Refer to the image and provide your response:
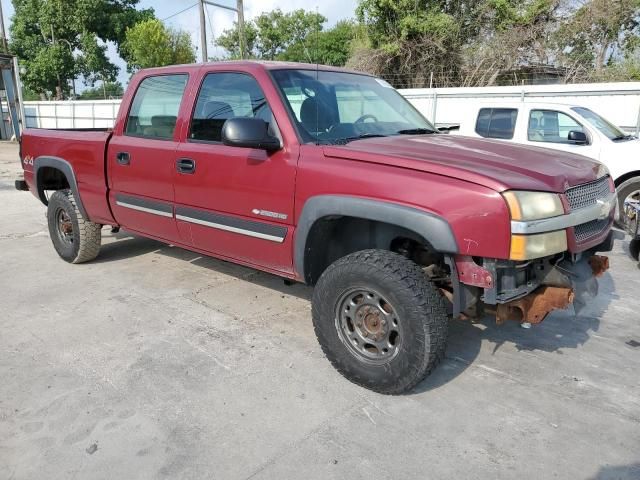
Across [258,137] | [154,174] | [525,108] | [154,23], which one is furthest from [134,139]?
[154,23]

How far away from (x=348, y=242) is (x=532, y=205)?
49.8 inches

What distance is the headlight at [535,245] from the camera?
2496mm

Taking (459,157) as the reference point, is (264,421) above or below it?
below

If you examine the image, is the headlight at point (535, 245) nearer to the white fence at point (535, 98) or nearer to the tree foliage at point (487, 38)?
the white fence at point (535, 98)

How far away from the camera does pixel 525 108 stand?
320 inches

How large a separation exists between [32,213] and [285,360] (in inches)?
261

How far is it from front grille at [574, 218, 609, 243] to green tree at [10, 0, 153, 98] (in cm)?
3806

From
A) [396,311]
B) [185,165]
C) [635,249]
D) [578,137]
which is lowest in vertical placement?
[635,249]

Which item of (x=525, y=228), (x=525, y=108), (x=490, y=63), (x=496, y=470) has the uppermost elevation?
(x=490, y=63)

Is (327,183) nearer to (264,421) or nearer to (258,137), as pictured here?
(258,137)

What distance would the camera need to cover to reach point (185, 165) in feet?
12.8

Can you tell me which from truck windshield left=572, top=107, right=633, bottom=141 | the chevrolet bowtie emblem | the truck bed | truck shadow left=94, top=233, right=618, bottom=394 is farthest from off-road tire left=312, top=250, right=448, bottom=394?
truck windshield left=572, top=107, right=633, bottom=141

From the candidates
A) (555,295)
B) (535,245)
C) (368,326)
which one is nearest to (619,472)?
(555,295)

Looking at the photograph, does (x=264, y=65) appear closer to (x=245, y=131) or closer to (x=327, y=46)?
(x=245, y=131)
